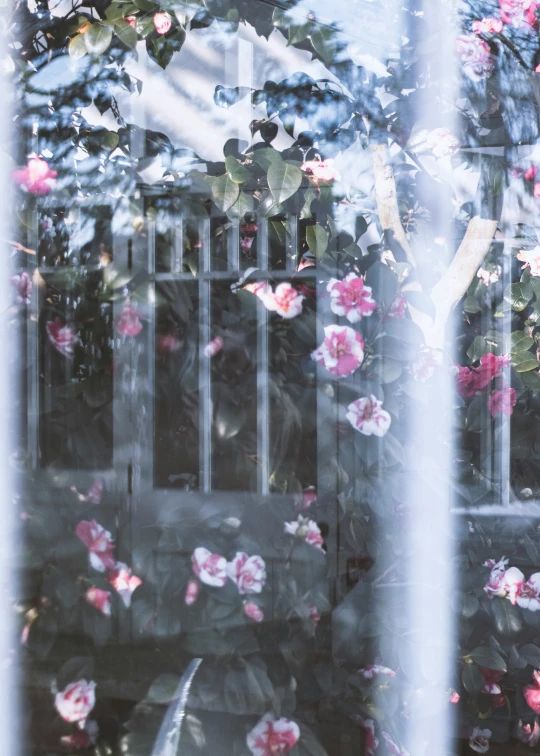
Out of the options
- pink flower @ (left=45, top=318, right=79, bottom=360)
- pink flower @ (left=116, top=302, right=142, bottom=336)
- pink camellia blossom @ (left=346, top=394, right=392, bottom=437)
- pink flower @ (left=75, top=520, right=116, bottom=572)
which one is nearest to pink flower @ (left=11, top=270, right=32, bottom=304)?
pink flower @ (left=45, top=318, right=79, bottom=360)

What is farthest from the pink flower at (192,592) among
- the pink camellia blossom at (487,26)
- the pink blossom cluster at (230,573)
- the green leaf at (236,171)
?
the pink camellia blossom at (487,26)

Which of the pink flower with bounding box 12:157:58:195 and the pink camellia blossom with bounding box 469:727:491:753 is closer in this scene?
the pink camellia blossom with bounding box 469:727:491:753

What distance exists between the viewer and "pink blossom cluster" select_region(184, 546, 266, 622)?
4.01ft

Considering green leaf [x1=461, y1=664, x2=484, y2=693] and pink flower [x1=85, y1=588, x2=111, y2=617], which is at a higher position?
pink flower [x1=85, y1=588, x2=111, y2=617]

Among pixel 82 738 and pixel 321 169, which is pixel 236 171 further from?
pixel 82 738

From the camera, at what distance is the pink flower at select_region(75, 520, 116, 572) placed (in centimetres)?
126

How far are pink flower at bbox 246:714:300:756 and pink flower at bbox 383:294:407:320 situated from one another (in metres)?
0.77

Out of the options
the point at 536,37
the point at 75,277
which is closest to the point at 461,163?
the point at 536,37

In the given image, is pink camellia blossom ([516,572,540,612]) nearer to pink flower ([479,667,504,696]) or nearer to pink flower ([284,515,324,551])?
pink flower ([479,667,504,696])

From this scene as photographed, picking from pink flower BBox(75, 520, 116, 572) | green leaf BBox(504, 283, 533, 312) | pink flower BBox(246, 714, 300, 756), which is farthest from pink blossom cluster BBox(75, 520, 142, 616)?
green leaf BBox(504, 283, 533, 312)

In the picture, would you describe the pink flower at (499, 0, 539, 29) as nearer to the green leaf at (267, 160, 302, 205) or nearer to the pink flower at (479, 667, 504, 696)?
the green leaf at (267, 160, 302, 205)

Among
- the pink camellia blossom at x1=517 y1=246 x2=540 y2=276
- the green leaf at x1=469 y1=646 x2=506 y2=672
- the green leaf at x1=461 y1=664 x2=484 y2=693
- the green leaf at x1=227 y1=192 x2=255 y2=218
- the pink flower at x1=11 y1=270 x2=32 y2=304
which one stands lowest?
the green leaf at x1=461 y1=664 x2=484 y2=693

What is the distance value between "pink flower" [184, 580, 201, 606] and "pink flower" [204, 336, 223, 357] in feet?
1.41

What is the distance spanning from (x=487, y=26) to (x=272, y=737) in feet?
4.47
